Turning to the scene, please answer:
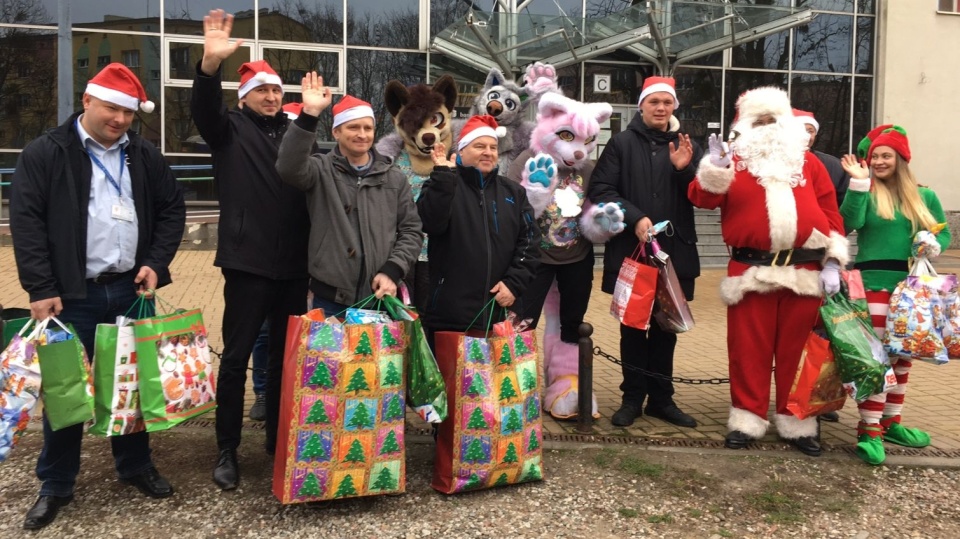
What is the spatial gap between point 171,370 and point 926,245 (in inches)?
160

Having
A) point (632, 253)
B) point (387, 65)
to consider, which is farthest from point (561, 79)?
point (632, 253)

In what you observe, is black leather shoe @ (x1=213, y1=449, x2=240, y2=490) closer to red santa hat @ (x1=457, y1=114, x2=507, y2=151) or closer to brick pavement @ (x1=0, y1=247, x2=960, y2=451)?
brick pavement @ (x1=0, y1=247, x2=960, y2=451)

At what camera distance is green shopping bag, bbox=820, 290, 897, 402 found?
166 inches

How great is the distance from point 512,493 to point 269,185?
1.95 metres

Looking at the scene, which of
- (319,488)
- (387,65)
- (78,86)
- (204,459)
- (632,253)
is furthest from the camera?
(387,65)

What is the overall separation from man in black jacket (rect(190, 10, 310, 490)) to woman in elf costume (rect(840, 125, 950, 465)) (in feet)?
10.4

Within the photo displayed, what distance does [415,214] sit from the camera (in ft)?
13.1

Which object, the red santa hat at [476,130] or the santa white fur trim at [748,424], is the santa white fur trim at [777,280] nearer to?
the santa white fur trim at [748,424]

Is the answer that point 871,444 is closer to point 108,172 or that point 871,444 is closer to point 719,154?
point 719,154

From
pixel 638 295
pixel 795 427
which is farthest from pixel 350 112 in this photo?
pixel 795 427

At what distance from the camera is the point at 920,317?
4383 mm

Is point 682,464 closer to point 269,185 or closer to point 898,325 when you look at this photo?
point 898,325

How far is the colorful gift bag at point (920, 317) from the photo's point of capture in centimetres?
438

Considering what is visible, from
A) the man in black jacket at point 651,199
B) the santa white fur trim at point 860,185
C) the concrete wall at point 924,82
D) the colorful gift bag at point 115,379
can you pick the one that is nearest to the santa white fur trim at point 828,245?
the santa white fur trim at point 860,185
